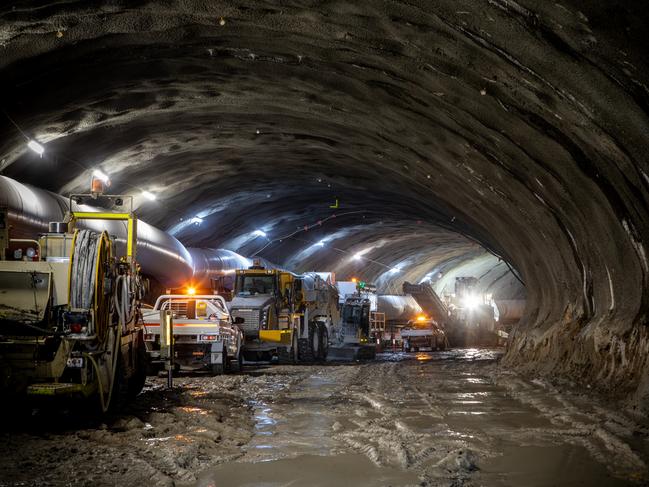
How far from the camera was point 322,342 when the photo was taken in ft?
79.9

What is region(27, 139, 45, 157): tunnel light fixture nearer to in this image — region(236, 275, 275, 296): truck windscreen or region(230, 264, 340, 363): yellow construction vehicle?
region(230, 264, 340, 363): yellow construction vehicle

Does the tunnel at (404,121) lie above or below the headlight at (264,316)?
above

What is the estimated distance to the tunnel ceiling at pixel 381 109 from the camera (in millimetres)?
7953

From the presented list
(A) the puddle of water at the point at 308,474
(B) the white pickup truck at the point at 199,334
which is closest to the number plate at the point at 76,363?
(A) the puddle of water at the point at 308,474

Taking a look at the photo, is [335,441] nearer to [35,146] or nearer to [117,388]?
[117,388]

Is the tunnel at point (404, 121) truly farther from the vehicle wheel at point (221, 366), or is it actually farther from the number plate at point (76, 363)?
the vehicle wheel at point (221, 366)

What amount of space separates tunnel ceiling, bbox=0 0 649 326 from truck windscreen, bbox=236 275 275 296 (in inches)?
101

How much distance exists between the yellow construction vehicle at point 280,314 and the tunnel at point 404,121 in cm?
274

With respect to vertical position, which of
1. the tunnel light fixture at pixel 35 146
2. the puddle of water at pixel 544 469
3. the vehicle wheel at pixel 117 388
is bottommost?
the puddle of water at pixel 544 469

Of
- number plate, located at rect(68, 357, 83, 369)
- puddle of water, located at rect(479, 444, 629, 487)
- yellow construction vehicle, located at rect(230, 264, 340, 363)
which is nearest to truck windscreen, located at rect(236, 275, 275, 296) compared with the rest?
yellow construction vehicle, located at rect(230, 264, 340, 363)

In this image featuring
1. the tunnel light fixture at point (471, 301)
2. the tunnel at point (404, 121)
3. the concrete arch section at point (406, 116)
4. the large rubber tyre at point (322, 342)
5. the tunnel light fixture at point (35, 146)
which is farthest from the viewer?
the tunnel light fixture at point (471, 301)

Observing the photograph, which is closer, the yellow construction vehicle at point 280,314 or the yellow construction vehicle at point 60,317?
the yellow construction vehicle at point 60,317

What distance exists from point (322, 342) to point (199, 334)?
28.1 ft

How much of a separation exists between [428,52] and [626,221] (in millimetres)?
3460
